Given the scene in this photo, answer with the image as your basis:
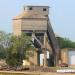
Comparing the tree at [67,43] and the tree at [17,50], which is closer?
the tree at [17,50]

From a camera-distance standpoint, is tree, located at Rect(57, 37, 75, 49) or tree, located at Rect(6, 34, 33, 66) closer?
tree, located at Rect(6, 34, 33, 66)

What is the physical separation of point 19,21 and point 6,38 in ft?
52.5

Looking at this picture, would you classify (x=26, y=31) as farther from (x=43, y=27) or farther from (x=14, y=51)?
(x=14, y=51)

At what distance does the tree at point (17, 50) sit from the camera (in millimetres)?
67700

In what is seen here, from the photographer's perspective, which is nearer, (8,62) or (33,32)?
(8,62)

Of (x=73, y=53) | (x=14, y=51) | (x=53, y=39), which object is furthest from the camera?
(x=53, y=39)

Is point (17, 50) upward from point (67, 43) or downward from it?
upward

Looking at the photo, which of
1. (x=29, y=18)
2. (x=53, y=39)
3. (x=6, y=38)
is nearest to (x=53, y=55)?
(x=53, y=39)

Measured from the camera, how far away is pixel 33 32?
85125mm

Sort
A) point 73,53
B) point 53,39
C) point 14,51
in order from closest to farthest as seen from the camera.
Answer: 1. point 14,51
2. point 73,53
3. point 53,39

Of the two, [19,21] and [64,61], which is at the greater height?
[19,21]

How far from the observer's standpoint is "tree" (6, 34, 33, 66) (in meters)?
67.7

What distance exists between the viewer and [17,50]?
225 feet

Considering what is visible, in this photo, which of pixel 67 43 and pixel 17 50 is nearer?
pixel 17 50
